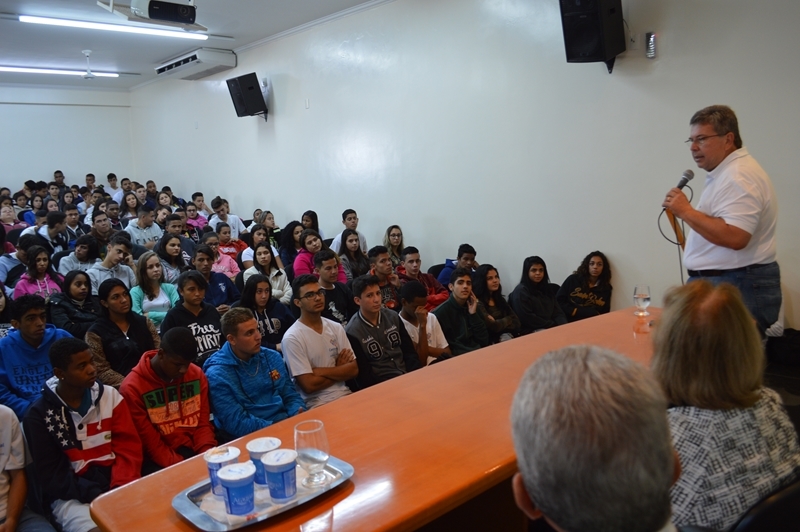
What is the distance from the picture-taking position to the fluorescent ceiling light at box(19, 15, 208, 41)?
21.6 ft

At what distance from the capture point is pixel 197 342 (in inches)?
136

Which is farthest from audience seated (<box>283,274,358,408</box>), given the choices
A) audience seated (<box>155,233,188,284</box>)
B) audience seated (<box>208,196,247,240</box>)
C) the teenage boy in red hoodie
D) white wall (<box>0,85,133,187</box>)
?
white wall (<box>0,85,133,187</box>)

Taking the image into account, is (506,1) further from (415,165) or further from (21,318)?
(21,318)

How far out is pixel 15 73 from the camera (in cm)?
976

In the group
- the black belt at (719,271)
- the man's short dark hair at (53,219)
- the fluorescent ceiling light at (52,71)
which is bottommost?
the black belt at (719,271)

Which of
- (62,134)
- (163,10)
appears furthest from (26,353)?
(62,134)

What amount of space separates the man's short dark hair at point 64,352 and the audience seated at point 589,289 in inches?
144

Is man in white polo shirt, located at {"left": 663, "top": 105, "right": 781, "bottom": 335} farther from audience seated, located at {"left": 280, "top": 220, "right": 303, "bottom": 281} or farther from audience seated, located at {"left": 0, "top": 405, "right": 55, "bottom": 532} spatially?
audience seated, located at {"left": 280, "top": 220, "right": 303, "bottom": 281}

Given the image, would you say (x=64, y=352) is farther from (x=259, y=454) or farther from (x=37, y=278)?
(x=37, y=278)

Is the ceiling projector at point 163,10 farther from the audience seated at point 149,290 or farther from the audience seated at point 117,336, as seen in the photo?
the audience seated at point 117,336

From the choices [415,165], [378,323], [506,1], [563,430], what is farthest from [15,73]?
[563,430]

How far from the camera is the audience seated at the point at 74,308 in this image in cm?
356

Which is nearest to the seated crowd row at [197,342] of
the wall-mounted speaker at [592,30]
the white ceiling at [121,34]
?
the wall-mounted speaker at [592,30]

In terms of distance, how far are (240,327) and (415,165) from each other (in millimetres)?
4147
